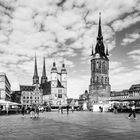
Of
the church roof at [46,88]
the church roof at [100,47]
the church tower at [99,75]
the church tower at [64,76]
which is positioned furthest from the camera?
the church tower at [64,76]

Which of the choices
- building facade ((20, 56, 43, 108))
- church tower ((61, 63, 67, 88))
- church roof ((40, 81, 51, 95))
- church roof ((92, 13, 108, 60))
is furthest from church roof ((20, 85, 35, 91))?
church roof ((92, 13, 108, 60))

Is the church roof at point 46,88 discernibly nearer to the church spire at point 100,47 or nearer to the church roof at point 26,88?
the church roof at point 26,88

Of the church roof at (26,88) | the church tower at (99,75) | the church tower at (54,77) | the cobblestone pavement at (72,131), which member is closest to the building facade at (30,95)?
the church roof at (26,88)

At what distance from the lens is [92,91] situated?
440ft

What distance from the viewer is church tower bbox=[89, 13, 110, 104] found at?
132 m

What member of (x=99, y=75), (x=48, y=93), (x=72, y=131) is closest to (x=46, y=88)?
(x=48, y=93)

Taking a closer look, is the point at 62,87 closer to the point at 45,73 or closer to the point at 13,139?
the point at 45,73

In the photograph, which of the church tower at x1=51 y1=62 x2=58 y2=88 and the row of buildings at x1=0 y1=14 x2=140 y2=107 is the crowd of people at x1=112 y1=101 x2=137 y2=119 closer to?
the row of buildings at x1=0 y1=14 x2=140 y2=107

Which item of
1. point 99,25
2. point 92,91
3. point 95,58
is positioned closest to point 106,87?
point 92,91

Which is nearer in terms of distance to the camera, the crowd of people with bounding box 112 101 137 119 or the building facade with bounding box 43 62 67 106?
the crowd of people with bounding box 112 101 137 119

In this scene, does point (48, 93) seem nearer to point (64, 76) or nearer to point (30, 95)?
point (30, 95)

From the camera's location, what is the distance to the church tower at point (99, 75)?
132250 mm

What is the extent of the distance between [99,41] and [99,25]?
9.81 meters

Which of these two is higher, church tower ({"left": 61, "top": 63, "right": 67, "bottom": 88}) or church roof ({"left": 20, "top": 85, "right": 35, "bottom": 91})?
church tower ({"left": 61, "top": 63, "right": 67, "bottom": 88})
